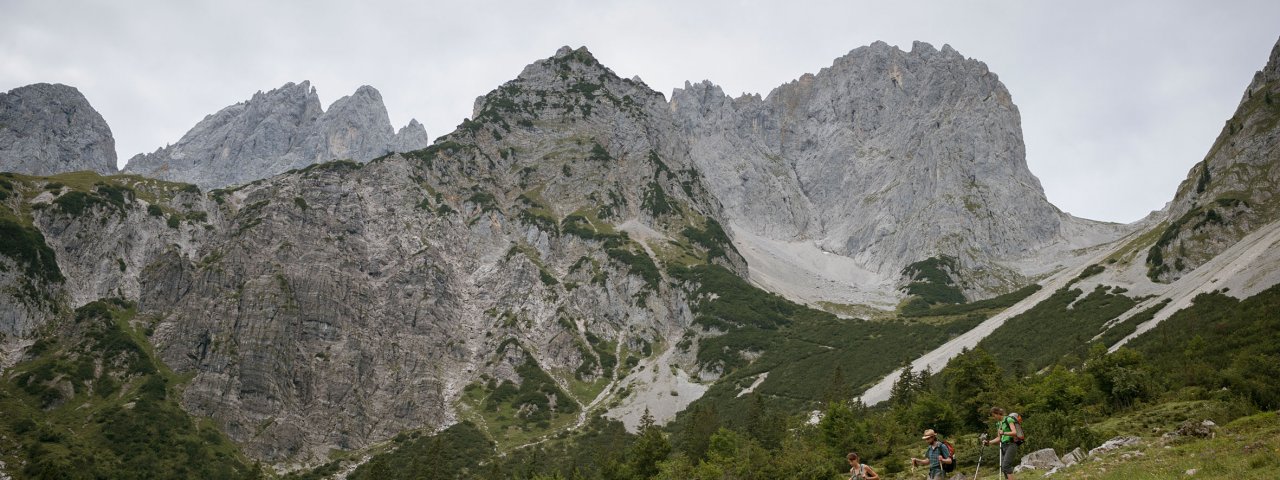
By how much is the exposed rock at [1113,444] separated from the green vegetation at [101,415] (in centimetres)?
11747

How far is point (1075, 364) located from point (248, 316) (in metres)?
183

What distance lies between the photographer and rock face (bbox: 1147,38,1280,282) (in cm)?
14875

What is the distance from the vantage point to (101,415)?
14612cm

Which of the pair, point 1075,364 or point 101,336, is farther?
point 101,336

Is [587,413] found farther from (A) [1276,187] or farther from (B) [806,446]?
(A) [1276,187]

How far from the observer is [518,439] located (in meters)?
166

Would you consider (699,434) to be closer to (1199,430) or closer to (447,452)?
(447,452)

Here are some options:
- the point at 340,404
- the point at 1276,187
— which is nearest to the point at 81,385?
the point at 340,404

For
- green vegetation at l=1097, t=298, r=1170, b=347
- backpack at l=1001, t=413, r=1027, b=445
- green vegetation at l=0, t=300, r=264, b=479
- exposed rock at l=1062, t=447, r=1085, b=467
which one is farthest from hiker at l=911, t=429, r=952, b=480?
green vegetation at l=0, t=300, r=264, b=479

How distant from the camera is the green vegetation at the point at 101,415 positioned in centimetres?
13000

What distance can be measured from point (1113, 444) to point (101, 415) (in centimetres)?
17280

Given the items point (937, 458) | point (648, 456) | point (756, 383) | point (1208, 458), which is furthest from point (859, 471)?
point (756, 383)

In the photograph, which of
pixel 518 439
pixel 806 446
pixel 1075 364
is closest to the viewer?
pixel 806 446

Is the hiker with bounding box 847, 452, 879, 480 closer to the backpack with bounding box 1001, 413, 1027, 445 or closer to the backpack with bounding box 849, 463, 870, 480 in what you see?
the backpack with bounding box 849, 463, 870, 480
